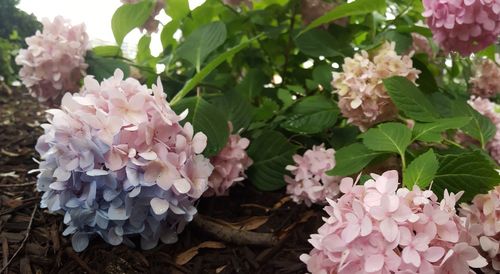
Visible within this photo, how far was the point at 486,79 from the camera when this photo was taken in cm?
122

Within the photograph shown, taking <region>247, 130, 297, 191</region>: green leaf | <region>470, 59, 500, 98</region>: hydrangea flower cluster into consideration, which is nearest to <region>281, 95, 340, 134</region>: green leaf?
<region>247, 130, 297, 191</region>: green leaf

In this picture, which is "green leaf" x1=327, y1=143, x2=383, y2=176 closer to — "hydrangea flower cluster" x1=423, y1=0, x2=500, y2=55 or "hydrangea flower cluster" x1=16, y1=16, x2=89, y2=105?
"hydrangea flower cluster" x1=423, y1=0, x2=500, y2=55

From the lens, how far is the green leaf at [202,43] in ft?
3.19

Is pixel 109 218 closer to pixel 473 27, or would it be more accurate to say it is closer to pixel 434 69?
pixel 473 27

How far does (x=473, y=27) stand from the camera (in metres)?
0.79

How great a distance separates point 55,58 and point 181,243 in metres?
0.46

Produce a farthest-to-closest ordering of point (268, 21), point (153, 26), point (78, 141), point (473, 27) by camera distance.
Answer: point (268, 21)
point (153, 26)
point (473, 27)
point (78, 141)

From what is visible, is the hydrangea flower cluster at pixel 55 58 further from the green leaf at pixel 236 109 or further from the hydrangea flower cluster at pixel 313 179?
the hydrangea flower cluster at pixel 313 179

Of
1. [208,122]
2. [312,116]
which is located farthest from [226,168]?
[312,116]

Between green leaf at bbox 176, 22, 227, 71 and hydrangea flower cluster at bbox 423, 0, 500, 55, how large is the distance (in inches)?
15.8

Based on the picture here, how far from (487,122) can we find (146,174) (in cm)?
61

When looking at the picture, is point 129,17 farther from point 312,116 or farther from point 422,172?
point 422,172

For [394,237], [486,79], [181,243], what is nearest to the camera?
[394,237]

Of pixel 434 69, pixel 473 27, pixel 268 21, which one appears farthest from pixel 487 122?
pixel 268 21
